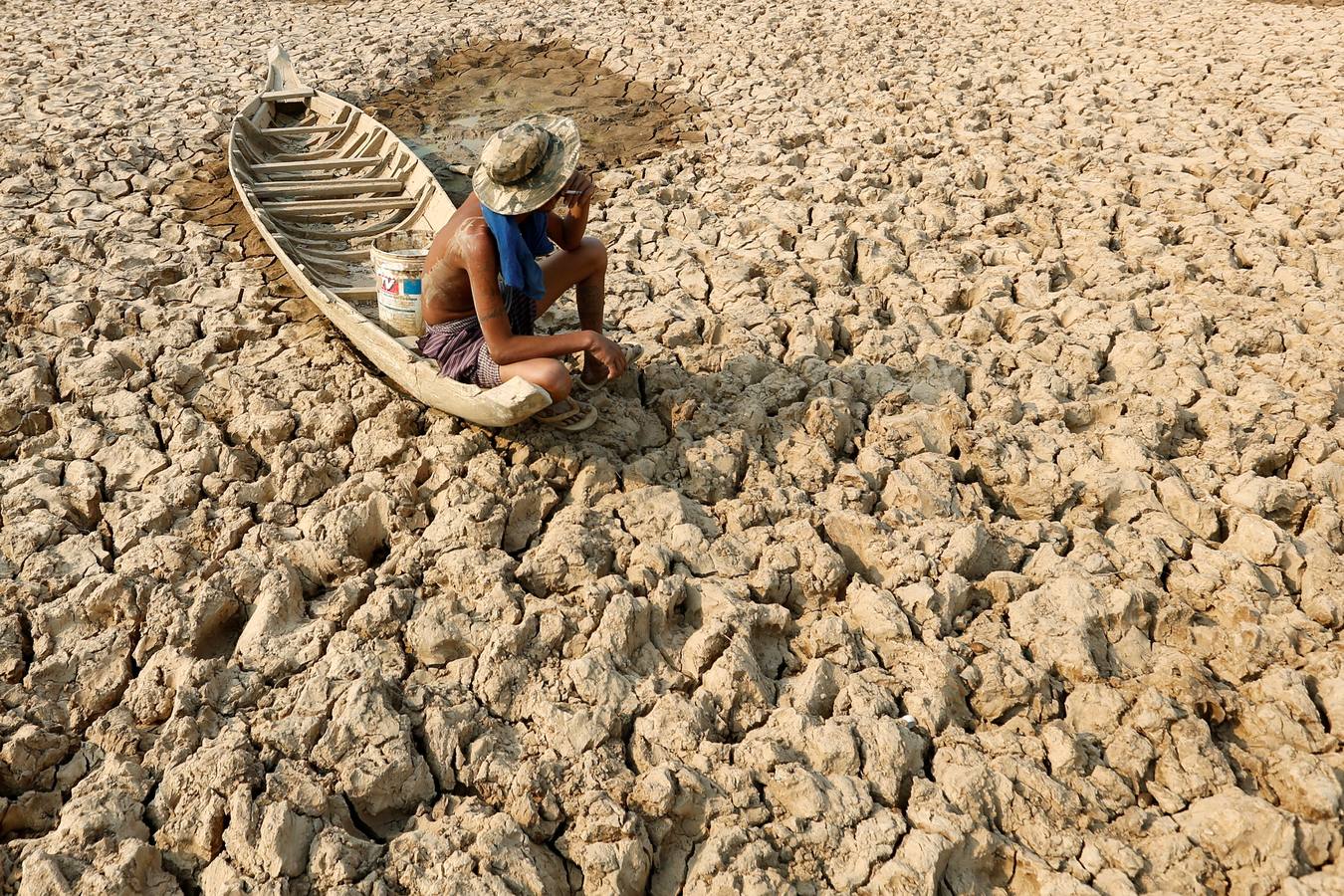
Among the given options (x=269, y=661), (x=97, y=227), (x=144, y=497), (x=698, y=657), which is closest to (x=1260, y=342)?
(x=698, y=657)

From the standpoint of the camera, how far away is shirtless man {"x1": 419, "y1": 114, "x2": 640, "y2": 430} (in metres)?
2.73

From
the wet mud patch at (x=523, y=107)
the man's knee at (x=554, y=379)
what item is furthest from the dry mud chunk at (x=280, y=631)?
the wet mud patch at (x=523, y=107)

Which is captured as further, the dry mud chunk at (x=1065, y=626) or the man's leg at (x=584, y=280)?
the man's leg at (x=584, y=280)

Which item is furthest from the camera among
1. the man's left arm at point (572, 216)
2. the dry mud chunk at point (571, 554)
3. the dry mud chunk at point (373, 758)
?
the man's left arm at point (572, 216)

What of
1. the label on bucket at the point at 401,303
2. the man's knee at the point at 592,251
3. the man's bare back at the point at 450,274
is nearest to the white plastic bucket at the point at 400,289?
the label on bucket at the point at 401,303

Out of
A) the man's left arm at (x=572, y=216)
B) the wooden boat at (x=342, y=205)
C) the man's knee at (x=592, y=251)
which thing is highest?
the man's left arm at (x=572, y=216)

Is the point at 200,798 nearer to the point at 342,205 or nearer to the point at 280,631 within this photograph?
the point at 280,631

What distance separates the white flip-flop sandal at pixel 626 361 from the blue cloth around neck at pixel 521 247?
0.45 metres

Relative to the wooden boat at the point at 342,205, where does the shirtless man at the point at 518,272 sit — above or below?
above

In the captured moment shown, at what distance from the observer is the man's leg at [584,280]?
10.7ft

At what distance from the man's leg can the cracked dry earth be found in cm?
19

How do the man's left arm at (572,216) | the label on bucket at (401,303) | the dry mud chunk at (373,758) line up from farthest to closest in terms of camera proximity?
1. the label on bucket at (401,303)
2. the man's left arm at (572,216)
3. the dry mud chunk at (373,758)

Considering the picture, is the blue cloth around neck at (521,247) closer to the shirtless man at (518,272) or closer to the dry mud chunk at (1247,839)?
the shirtless man at (518,272)

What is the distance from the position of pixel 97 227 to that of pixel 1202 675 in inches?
205
